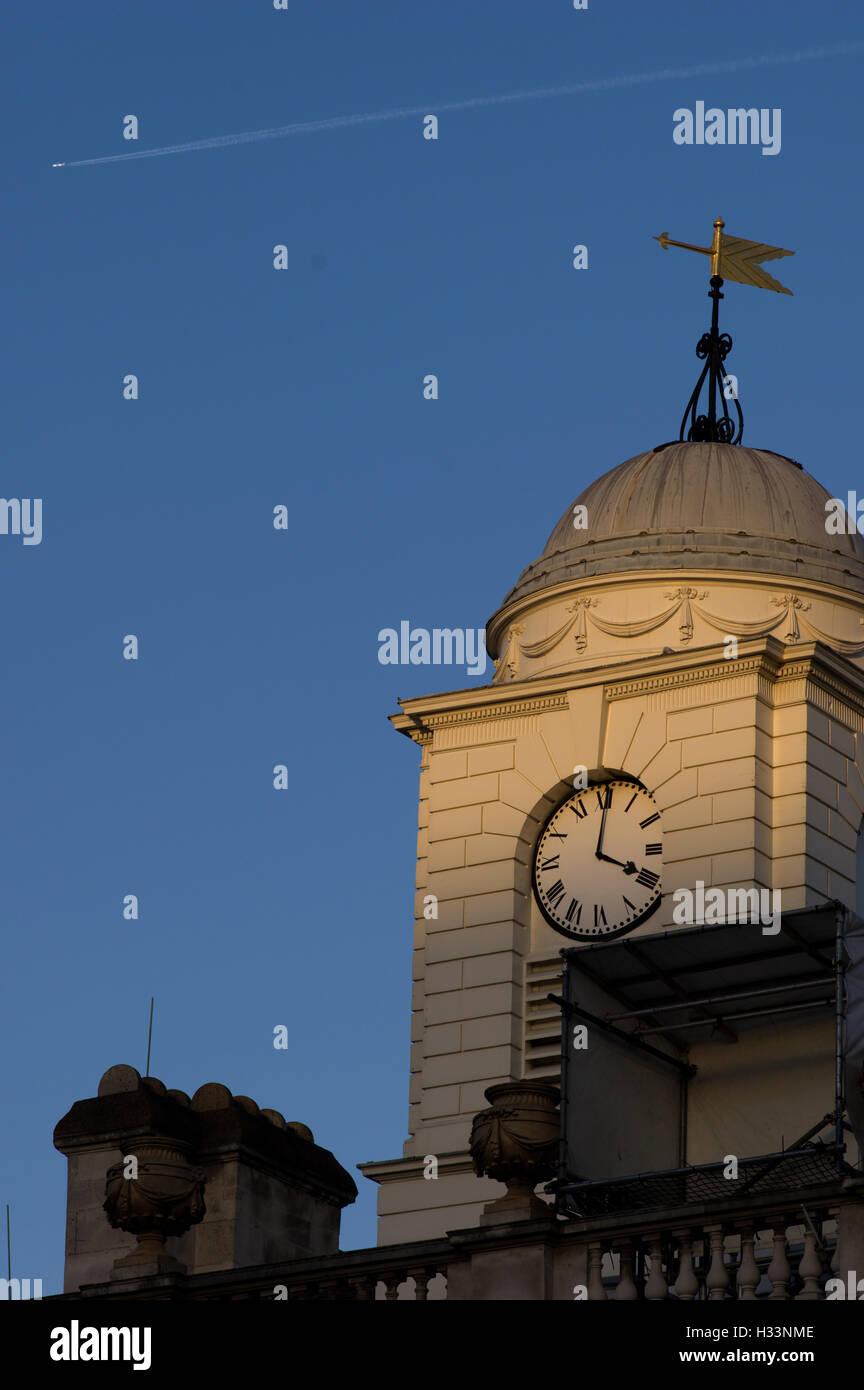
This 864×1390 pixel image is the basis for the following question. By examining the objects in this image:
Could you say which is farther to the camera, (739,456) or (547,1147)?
(739,456)

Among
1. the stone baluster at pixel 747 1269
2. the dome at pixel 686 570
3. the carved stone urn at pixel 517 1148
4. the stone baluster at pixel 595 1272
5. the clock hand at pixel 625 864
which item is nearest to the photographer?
the stone baluster at pixel 747 1269

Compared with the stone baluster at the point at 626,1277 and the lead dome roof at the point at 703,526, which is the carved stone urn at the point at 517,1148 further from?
the lead dome roof at the point at 703,526

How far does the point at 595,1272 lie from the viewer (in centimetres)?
2561

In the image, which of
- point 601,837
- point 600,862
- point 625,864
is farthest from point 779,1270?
point 601,837

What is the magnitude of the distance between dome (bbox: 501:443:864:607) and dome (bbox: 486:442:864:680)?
0.05ft

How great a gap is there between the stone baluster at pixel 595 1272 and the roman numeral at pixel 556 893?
637 inches

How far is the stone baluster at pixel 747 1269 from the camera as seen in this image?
2448 cm

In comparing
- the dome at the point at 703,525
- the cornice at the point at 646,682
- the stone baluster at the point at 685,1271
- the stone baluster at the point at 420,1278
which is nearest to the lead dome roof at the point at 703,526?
the dome at the point at 703,525

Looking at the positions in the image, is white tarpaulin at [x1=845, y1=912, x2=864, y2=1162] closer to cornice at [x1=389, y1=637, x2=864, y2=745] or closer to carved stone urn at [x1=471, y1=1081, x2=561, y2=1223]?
carved stone urn at [x1=471, y1=1081, x2=561, y2=1223]

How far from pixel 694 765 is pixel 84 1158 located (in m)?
10.0
